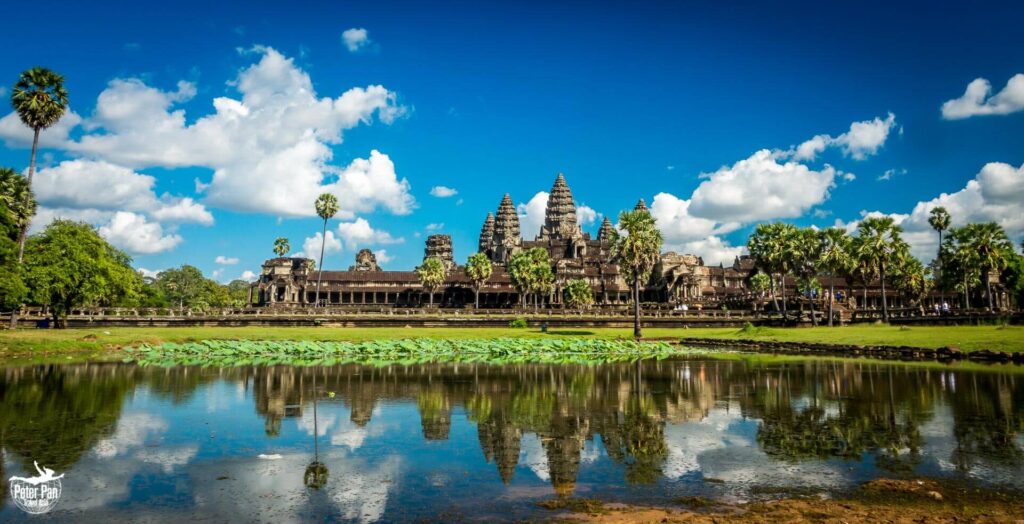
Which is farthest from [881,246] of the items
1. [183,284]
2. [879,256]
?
[183,284]

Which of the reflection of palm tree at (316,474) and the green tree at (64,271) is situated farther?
the green tree at (64,271)

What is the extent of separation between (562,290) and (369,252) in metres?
61.8

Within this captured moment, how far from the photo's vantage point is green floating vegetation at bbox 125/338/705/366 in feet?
125

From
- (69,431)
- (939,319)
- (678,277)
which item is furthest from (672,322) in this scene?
(69,431)

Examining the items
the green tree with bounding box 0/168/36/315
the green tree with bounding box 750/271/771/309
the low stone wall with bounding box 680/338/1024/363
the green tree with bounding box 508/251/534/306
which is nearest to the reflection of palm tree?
the low stone wall with bounding box 680/338/1024/363

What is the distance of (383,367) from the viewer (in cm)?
3359

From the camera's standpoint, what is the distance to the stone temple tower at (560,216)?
160875 mm

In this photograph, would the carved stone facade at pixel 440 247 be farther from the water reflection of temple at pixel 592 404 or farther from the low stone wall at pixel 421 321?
the water reflection of temple at pixel 592 404

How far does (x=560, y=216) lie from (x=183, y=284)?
295 ft

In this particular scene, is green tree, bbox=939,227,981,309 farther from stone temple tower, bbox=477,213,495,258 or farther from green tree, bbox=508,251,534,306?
stone temple tower, bbox=477,213,495,258

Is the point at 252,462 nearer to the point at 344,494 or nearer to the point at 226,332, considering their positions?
the point at 344,494

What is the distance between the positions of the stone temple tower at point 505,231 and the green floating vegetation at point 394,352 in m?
109

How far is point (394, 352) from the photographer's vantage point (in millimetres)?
43781

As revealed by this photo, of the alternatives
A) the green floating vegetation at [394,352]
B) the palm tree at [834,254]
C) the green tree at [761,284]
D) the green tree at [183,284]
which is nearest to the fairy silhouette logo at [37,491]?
the green floating vegetation at [394,352]
